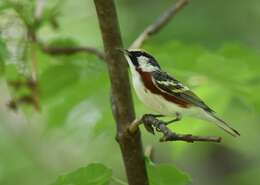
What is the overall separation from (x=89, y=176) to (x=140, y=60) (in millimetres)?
620

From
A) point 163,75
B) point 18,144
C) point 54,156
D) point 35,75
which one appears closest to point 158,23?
point 163,75

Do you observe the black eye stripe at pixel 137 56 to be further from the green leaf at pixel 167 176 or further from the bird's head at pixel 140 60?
the green leaf at pixel 167 176

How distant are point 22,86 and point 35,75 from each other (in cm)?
34

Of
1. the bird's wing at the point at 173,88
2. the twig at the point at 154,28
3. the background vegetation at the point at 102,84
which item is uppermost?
the twig at the point at 154,28

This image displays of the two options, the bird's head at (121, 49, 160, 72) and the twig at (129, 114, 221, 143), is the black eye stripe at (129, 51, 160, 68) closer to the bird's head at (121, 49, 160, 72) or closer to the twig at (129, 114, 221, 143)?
the bird's head at (121, 49, 160, 72)

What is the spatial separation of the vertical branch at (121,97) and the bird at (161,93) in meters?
0.06

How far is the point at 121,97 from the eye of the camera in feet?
7.25

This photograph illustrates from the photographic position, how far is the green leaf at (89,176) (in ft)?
6.76

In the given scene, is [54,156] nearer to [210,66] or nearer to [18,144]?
[18,144]

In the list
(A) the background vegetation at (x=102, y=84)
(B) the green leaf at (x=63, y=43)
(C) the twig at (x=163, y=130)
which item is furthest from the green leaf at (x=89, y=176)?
(B) the green leaf at (x=63, y=43)

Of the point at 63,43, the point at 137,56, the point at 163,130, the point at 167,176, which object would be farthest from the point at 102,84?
the point at 163,130

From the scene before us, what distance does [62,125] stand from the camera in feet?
12.4

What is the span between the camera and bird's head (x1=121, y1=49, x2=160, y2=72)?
2.47 m

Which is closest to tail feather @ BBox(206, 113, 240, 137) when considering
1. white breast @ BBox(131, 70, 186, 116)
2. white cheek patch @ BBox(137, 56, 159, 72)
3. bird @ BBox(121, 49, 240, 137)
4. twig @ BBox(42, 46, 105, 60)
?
bird @ BBox(121, 49, 240, 137)
